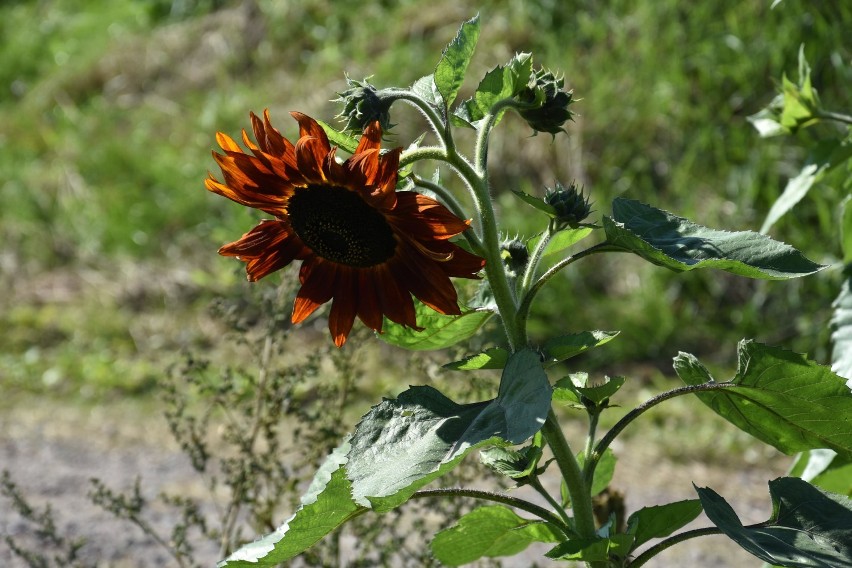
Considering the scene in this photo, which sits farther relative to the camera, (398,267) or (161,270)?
(161,270)

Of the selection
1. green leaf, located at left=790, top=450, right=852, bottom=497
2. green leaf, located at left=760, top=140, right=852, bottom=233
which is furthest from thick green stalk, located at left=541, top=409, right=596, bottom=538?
green leaf, located at left=760, top=140, right=852, bottom=233

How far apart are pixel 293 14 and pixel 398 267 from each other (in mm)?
5246

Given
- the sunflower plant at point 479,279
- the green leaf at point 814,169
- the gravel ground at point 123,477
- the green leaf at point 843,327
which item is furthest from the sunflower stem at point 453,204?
the gravel ground at point 123,477

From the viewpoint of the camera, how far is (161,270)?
4598mm

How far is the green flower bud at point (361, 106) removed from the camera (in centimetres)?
115

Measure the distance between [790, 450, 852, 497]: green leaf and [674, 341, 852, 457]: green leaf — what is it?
361mm

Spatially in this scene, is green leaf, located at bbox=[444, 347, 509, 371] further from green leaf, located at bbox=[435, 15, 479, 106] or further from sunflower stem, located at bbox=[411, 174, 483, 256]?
green leaf, located at bbox=[435, 15, 479, 106]

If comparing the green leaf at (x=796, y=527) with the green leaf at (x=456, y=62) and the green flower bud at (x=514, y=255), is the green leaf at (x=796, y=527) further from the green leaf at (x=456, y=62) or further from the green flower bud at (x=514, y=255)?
the green leaf at (x=456, y=62)

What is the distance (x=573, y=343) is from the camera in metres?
1.16

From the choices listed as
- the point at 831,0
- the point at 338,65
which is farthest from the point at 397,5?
the point at 831,0

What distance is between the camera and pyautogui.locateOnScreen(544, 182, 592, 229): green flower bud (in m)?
1.19

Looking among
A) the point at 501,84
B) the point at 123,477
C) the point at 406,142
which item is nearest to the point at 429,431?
the point at 501,84

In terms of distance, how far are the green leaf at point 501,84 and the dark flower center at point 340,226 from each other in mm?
159

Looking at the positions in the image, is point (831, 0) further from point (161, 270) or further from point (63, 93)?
point (63, 93)
